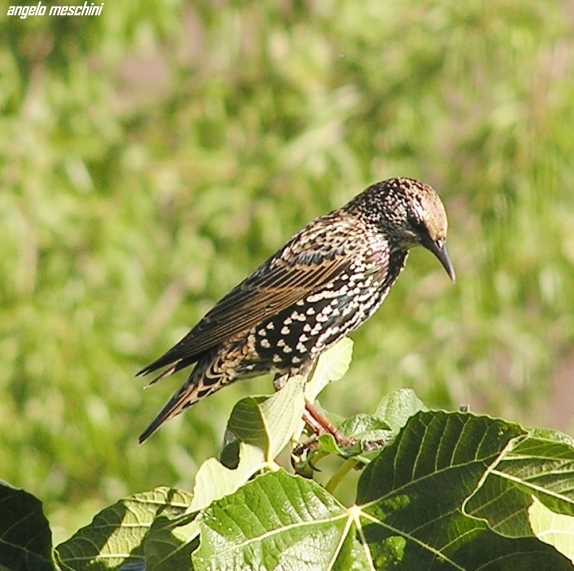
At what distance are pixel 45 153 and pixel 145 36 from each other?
757 mm

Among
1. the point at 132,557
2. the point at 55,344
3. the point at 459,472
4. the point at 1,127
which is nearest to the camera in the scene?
the point at 459,472

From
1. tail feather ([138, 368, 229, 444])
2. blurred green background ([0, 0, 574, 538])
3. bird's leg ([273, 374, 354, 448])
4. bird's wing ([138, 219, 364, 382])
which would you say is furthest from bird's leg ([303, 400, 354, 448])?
blurred green background ([0, 0, 574, 538])

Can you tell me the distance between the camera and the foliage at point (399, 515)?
53.5 inches

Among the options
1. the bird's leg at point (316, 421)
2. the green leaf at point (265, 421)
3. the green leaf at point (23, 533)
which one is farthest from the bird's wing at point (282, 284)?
the green leaf at point (23, 533)

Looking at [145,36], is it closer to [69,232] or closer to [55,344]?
[69,232]

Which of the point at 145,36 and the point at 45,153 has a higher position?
the point at 145,36

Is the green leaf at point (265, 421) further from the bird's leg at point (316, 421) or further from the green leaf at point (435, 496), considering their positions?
the bird's leg at point (316, 421)

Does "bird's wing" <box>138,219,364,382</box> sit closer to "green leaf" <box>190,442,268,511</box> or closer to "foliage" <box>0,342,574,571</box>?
"green leaf" <box>190,442,268,511</box>

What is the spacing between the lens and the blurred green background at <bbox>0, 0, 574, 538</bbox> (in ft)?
17.5

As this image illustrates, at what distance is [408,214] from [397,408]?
167 centimetres

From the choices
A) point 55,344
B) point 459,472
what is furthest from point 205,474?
point 55,344

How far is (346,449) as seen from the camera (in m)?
1.62

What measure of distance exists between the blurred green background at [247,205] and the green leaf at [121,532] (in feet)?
11.0

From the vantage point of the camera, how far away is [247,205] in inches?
228
